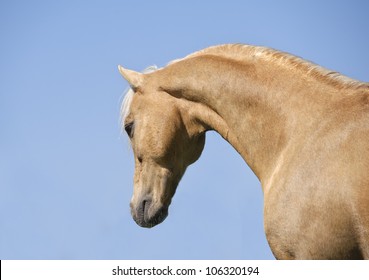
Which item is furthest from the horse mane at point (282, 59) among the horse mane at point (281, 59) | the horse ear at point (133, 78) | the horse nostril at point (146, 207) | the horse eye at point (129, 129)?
the horse nostril at point (146, 207)

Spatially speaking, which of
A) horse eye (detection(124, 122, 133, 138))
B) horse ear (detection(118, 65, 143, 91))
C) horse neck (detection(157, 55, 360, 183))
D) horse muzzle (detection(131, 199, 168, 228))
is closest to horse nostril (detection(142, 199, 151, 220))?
horse muzzle (detection(131, 199, 168, 228))

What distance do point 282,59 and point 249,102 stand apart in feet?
1.65

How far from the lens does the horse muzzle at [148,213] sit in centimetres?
644

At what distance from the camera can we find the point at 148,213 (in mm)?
6461

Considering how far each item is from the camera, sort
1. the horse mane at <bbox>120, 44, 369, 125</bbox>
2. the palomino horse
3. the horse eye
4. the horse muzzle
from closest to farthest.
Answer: the palomino horse < the horse mane at <bbox>120, 44, 369, 125</bbox> < the horse muzzle < the horse eye

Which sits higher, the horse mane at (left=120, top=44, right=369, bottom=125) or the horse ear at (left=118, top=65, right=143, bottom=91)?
the horse ear at (left=118, top=65, right=143, bottom=91)

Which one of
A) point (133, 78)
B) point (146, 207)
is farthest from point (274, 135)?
point (133, 78)

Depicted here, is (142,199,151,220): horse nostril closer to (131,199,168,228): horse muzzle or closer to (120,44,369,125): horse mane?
(131,199,168,228): horse muzzle

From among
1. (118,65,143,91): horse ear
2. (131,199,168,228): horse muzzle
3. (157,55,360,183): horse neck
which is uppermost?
(118,65,143,91): horse ear

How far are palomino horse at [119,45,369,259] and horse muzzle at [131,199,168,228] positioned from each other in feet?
0.04

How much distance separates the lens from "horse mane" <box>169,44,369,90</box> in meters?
5.27

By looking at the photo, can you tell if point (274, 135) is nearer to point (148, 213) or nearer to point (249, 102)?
point (249, 102)

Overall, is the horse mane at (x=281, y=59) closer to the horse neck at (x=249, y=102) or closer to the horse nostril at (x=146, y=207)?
the horse neck at (x=249, y=102)
